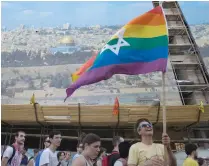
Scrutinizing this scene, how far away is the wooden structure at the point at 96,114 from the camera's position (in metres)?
13.5

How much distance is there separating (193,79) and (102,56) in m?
18.0

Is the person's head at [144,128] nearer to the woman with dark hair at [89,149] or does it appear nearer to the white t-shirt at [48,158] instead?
the woman with dark hair at [89,149]

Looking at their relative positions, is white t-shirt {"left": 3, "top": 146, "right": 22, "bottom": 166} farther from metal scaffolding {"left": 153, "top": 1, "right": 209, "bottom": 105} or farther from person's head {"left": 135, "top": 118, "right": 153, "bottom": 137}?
metal scaffolding {"left": 153, "top": 1, "right": 209, "bottom": 105}

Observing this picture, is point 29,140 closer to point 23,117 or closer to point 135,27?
point 23,117

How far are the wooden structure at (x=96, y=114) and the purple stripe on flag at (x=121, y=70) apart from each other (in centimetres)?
743

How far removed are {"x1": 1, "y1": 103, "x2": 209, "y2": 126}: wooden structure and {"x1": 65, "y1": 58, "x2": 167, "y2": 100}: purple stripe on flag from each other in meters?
7.43

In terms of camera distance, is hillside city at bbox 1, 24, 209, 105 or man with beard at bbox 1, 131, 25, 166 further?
hillside city at bbox 1, 24, 209, 105

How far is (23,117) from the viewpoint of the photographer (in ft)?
45.5

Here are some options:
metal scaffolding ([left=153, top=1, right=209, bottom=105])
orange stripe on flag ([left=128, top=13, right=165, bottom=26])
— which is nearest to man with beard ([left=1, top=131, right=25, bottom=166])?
orange stripe on flag ([left=128, top=13, right=165, bottom=26])

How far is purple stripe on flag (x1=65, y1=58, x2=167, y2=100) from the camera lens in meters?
5.57

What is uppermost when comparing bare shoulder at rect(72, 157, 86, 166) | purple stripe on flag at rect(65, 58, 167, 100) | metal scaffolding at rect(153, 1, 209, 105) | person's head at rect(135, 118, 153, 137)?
metal scaffolding at rect(153, 1, 209, 105)

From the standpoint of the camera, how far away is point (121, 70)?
5852 mm

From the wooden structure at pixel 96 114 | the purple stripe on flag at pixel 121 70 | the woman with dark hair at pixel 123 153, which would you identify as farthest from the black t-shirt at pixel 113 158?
the wooden structure at pixel 96 114

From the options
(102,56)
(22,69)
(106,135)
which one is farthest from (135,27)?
(22,69)
